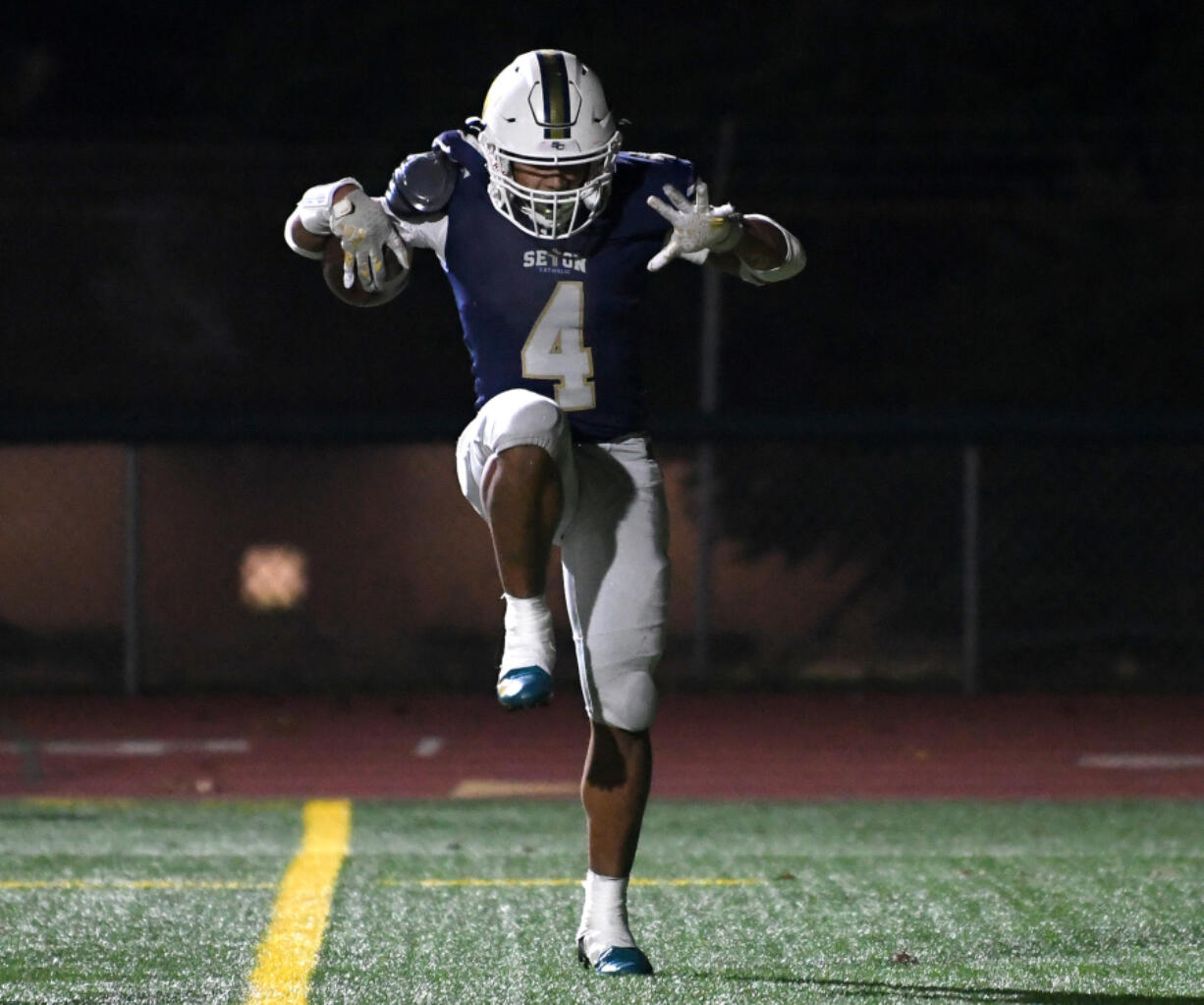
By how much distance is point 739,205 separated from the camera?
16.3 metres

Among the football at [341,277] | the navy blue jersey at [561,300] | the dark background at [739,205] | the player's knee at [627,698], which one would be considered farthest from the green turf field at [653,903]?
the dark background at [739,205]

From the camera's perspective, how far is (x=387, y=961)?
4.64 meters

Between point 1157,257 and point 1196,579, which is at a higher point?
point 1157,257

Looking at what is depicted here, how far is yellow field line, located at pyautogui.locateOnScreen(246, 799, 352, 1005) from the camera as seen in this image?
434 centimetres

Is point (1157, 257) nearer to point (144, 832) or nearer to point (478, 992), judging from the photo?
point (144, 832)

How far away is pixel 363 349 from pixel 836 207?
4.39 meters

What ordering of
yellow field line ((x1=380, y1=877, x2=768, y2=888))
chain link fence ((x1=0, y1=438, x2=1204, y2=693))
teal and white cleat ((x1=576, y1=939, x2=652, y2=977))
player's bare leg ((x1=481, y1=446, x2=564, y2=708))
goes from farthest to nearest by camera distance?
chain link fence ((x1=0, y1=438, x2=1204, y2=693)) → yellow field line ((x1=380, y1=877, x2=768, y2=888)) → teal and white cleat ((x1=576, y1=939, x2=652, y2=977)) → player's bare leg ((x1=481, y1=446, x2=564, y2=708))

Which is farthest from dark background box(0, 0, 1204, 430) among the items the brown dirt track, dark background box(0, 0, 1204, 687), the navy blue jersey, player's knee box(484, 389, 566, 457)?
player's knee box(484, 389, 566, 457)

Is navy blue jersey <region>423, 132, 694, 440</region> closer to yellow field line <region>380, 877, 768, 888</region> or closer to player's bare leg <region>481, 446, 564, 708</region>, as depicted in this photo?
player's bare leg <region>481, 446, 564, 708</region>

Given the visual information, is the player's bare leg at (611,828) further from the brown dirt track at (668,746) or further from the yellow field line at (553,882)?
the brown dirt track at (668,746)

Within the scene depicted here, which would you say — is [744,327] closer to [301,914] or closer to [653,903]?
[653,903]

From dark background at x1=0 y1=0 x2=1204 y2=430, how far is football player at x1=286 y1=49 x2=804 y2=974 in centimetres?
1059

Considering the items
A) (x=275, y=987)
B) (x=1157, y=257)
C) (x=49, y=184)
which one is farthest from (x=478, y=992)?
(x=49, y=184)

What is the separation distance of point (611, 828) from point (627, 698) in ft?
0.92
